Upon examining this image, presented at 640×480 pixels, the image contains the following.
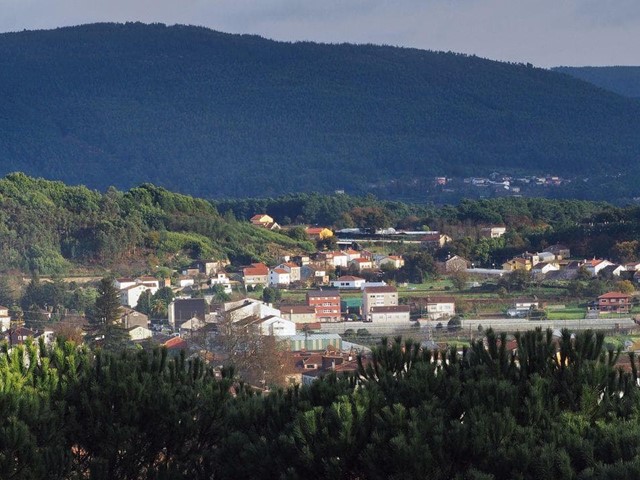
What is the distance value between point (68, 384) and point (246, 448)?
4.93 ft

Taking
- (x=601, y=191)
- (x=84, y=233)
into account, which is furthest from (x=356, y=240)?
(x=601, y=191)

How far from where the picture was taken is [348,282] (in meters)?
40.8

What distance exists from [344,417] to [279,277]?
31.3 m

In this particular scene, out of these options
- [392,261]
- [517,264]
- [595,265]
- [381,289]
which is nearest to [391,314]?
[381,289]

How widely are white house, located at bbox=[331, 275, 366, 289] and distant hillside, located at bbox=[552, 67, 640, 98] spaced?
401ft

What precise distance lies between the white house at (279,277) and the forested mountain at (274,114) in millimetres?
59728

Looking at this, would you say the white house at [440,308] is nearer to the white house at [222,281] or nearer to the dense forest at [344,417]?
the white house at [222,281]

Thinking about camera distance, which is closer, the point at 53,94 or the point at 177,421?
the point at 177,421

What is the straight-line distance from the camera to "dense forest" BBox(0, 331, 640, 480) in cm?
917

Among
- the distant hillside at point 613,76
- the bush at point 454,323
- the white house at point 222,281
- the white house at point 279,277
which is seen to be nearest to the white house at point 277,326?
the bush at point 454,323

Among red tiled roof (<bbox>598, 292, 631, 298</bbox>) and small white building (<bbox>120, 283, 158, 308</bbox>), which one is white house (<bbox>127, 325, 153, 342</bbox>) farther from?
red tiled roof (<bbox>598, 292, 631, 298</bbox>)

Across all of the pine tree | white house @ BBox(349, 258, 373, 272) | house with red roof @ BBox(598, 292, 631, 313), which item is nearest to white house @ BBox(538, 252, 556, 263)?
white house @ BBox(349, 258, 373, 272)

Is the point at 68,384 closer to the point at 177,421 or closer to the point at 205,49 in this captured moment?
the point at 177,421

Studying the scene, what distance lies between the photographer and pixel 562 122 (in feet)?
386
